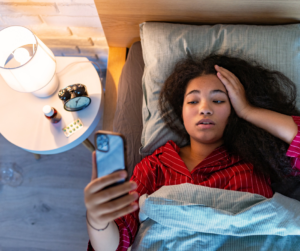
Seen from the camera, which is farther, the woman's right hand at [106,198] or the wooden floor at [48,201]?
the wooden floor at [48,201]

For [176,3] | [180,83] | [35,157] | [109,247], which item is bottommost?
[35,157]

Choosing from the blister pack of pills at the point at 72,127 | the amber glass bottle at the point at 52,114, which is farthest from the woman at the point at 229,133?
the amber glass bottle at the point at 52,114

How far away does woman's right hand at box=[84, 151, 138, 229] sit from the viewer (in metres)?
0.65

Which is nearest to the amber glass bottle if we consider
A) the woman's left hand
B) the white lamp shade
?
the white lamp shade

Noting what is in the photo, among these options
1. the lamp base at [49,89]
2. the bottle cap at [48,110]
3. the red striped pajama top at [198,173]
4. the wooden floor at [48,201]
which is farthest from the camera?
the wooden floor at [48,201]

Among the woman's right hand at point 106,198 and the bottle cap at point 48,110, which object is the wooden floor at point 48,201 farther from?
the woman's right hand at point 106,198

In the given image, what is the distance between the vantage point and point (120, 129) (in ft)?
4.11

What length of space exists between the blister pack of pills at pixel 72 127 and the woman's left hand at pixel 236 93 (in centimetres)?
73

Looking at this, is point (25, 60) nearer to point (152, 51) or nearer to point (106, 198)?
point (152, 51)

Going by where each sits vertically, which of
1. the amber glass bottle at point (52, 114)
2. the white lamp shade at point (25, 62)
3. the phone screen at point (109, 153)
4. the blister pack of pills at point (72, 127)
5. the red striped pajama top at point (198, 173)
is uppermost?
the white lamp shade at point (25, 62)

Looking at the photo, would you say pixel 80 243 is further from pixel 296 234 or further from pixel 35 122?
pixel 296 234

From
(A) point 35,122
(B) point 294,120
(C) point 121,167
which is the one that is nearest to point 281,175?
(B) point 294,120

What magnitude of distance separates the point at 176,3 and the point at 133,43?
367 mm

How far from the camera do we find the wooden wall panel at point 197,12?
1189 mm
